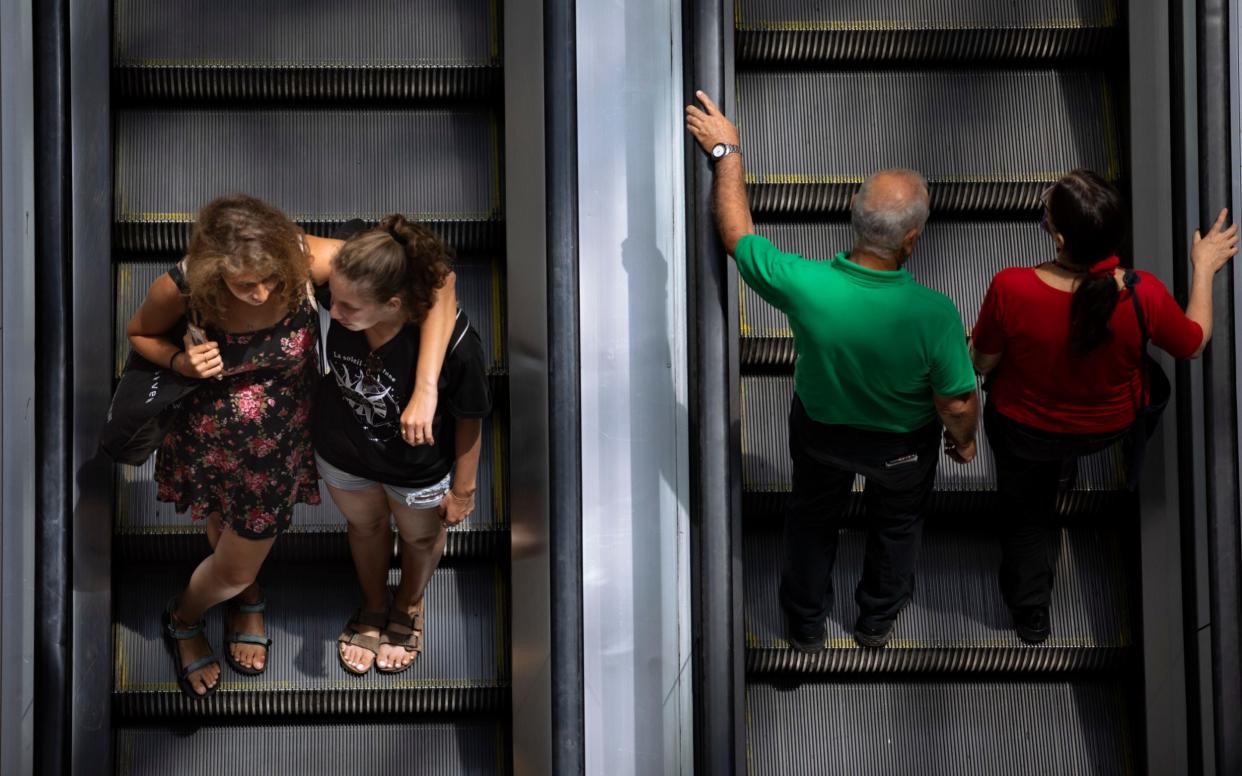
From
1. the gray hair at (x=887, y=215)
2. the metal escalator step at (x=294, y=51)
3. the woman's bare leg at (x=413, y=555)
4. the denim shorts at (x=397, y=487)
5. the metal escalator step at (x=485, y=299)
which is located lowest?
the woman's bare leg at (x=413, y=555)

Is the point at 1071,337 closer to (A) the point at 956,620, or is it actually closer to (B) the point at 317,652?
(A) the point at 956,620

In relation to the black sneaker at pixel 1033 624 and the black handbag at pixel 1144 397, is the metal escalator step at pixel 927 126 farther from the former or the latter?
the black sneaker at pixel 1033 624

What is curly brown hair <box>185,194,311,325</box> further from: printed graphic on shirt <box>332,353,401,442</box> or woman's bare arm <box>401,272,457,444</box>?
woman's bare arm <box>401,272,457,444</box>

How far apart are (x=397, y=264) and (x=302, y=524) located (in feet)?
3.86

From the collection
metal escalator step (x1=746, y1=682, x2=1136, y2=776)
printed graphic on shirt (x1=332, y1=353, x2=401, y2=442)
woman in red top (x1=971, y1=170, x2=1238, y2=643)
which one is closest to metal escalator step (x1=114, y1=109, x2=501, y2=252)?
printed graphic on shirt (x1=332, y1=353, x2=401, y2=442)

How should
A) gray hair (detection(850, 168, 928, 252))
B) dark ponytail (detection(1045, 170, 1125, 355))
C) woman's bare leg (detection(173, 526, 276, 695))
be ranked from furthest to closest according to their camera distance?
woman's bare leg (detection(173, 526, 276, 695)), dark ponytail (detection(1045, 170, 1125, 355)), gray hair (detection(850, 168, 928, 252))

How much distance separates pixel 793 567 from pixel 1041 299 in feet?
4.50

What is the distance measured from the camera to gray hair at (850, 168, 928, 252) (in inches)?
134

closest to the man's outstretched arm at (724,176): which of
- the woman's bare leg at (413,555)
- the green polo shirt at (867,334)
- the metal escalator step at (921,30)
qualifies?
the green polo shirt at (867,334)

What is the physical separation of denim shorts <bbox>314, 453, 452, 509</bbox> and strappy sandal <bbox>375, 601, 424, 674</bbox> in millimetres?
535

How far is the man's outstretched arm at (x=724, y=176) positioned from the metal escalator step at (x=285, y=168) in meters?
0.93

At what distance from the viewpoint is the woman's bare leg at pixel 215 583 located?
162 inches

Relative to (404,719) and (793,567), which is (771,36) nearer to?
(793,567)

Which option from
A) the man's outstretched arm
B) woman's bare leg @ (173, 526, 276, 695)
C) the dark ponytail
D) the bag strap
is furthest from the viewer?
woman's bare leg @ (173, 526, 276, 695)
